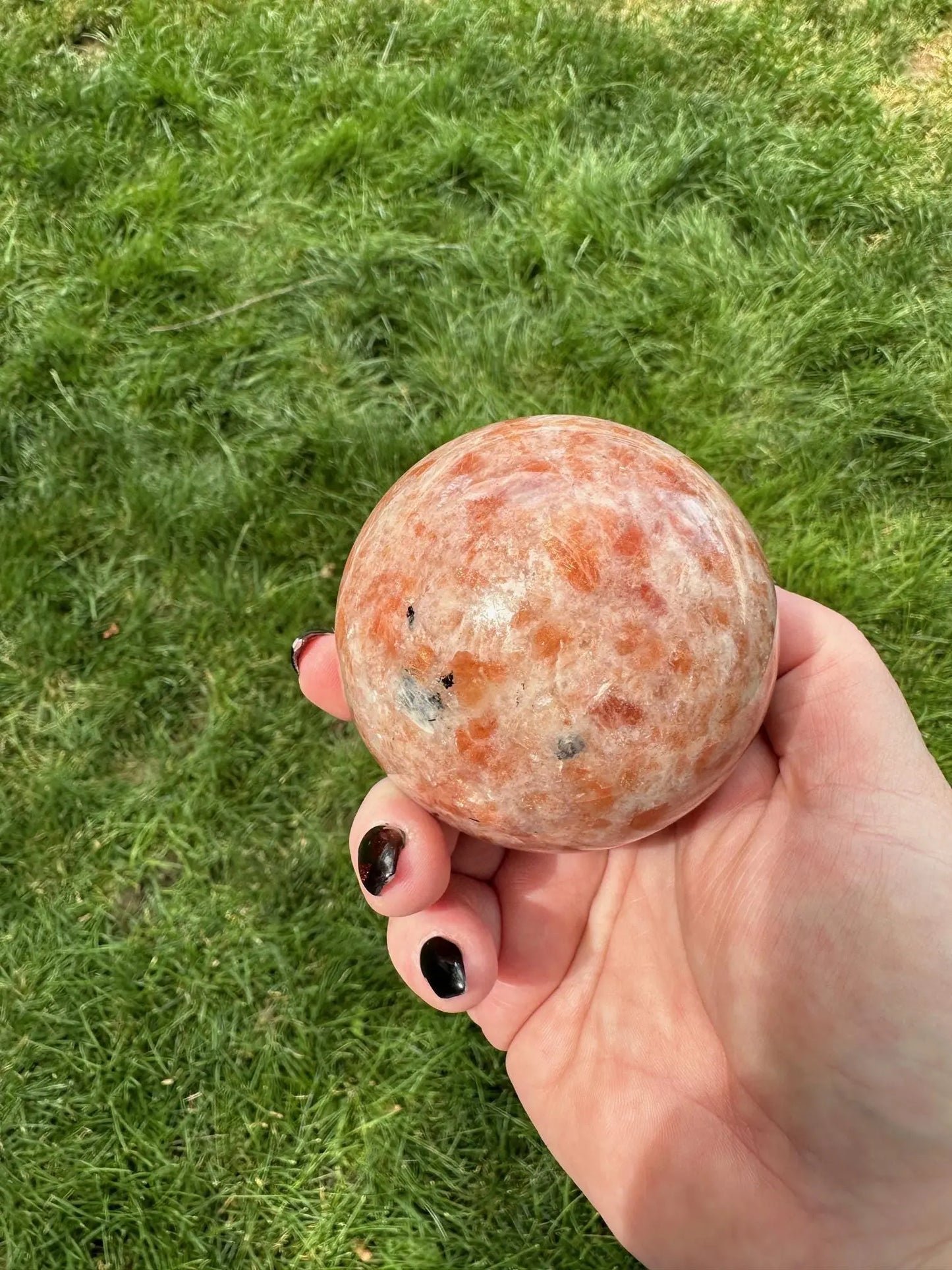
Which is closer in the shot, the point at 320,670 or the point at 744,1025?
the point at 744,1025

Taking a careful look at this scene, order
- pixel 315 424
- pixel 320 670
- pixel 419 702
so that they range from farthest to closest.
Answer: pixel 315 424 < pixel 320 670 < pixel 419 702

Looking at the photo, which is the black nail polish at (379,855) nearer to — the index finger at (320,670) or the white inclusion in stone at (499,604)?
the index finger at (320,670)

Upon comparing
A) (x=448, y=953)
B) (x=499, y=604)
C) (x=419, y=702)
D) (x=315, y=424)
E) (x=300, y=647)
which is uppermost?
(x=499, y=604)

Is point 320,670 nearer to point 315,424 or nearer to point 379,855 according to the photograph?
point 379,855

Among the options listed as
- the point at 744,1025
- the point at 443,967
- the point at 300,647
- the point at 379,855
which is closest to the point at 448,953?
the point at 443,967

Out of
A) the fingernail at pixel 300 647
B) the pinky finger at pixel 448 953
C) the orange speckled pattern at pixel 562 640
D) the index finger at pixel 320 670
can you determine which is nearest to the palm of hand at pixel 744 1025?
the pinky finger at pixel 448 953
